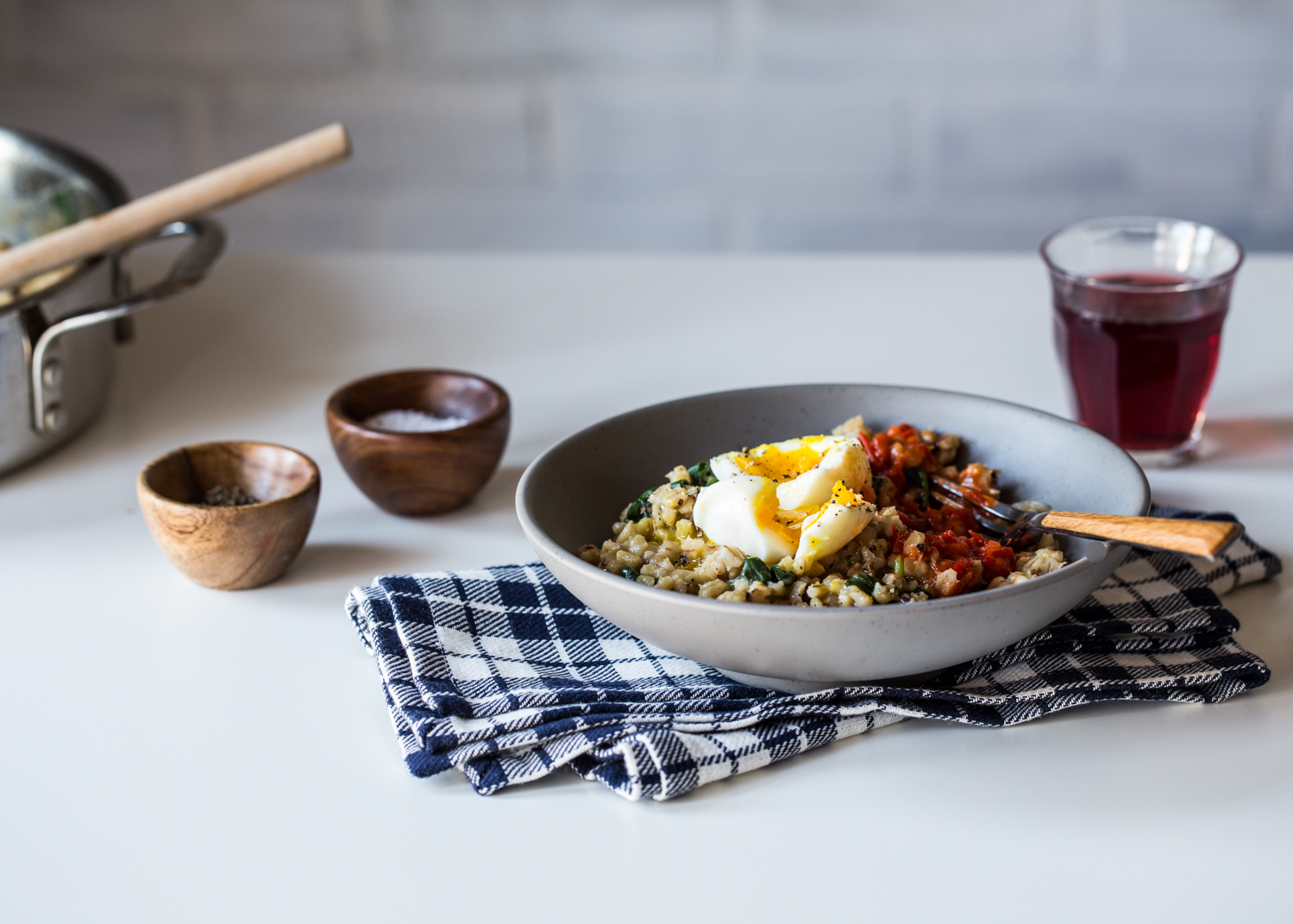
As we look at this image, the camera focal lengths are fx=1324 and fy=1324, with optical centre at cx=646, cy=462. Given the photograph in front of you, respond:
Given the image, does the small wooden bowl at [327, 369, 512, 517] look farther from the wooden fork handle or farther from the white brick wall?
the white brick wall

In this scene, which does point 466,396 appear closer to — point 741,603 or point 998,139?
point 741,603

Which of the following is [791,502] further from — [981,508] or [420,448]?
[420,448]

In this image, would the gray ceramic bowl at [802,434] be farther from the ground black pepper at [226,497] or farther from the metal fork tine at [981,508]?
the ground black pepper at [226,497]

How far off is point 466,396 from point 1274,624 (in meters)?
0.85

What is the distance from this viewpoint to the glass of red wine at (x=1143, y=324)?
143 cm

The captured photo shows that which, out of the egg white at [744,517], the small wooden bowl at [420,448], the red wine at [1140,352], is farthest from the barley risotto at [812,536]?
the red wine at [1140,352]

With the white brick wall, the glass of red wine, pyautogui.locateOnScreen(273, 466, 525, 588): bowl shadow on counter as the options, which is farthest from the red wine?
the white brick wall

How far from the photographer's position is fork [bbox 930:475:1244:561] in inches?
35.8

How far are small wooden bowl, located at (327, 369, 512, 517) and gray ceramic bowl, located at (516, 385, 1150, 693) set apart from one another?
18 centimetres

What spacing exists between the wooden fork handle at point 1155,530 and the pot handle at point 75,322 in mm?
947

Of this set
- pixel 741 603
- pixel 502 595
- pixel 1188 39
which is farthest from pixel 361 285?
pixel 1188 39

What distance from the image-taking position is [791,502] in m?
1.09

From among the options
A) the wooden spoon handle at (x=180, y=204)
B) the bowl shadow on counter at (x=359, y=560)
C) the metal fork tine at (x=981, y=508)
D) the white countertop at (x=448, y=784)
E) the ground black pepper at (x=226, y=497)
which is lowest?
the bowl shadow on counter at (x=359, y=560)

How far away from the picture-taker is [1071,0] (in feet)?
9.51
